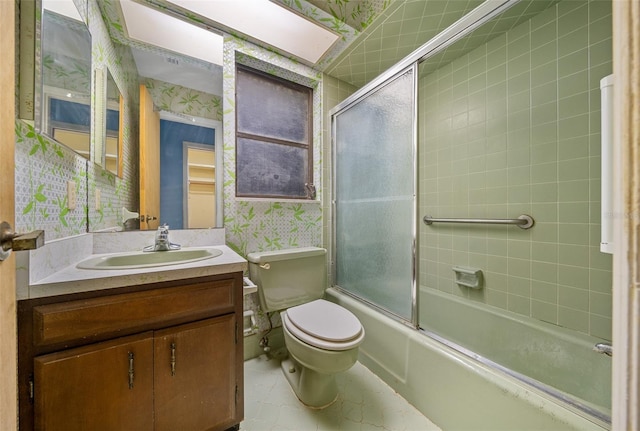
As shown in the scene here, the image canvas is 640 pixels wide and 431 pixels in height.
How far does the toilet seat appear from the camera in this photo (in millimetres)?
1063

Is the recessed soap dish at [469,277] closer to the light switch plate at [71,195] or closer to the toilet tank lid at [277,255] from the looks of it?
the toilet tank lid at [277,255]

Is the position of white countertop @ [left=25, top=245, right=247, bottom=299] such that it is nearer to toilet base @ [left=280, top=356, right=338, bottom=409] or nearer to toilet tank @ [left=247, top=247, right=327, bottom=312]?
toilet tank @ [left=247, top=247, right=327, bottom=312]

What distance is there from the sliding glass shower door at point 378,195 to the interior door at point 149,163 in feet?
3.97

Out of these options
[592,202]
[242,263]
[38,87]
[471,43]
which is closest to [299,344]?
[242,263]

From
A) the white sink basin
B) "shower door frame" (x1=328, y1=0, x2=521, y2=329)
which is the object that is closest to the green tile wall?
"shower door frame" (x1=328, y1=0, x2=521, y2=329)

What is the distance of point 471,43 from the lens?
4.98 ft

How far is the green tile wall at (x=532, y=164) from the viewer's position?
1162 mm

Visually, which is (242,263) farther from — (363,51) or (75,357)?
(363,51)

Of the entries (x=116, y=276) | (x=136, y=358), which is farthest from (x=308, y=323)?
(x=116, y=276)

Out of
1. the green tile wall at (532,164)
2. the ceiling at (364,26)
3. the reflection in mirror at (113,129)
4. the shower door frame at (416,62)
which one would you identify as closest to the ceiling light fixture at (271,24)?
the ceiling at (364,26)

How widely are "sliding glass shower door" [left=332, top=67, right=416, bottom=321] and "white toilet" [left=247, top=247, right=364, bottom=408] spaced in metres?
0.29

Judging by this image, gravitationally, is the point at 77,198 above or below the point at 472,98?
below

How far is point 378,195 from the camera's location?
153 centimetres

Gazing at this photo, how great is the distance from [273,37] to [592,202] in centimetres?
205
